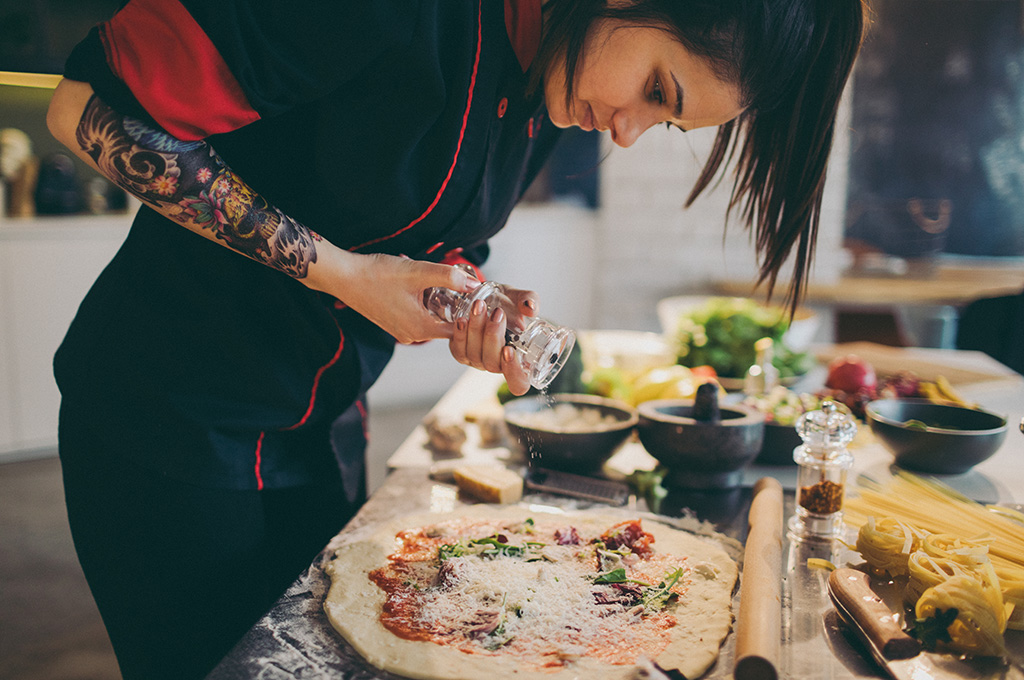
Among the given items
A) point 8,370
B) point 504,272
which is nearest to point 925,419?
point 504,272

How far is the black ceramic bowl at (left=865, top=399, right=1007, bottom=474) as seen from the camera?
1.24m

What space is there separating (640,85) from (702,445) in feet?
1.90

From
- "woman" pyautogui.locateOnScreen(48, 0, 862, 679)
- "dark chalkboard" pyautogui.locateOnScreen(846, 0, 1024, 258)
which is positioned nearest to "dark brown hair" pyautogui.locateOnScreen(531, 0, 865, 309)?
"woman" pyautogui.locateOnScreen(48, 0, 862, 679)

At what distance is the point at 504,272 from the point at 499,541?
150 inches

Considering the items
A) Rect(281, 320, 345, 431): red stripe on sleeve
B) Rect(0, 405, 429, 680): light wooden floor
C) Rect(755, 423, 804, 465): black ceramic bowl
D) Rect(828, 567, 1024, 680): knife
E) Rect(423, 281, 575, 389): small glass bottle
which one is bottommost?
Rect(0, 405, 429, 680): light wooden floor

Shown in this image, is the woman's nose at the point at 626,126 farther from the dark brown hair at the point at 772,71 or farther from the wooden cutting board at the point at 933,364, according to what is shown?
the wooden cutting board at the point at 933,364

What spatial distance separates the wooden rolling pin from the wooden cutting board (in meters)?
1.19

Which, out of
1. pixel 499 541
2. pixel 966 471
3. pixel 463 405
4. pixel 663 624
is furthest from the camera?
pixel 463 405

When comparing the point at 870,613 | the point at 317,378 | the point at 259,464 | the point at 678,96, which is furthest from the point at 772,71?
the point at 259,464

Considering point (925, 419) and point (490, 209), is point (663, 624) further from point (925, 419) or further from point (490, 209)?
point (925, 419)

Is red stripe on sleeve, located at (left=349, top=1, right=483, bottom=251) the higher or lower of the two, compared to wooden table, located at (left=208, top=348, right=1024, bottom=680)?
higher

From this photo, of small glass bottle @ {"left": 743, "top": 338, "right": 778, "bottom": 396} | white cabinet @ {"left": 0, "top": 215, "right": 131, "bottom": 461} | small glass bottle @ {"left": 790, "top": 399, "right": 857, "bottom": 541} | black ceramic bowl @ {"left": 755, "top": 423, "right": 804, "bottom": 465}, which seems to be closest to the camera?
small glass bottle @ {"left": 790, "top": 399, "right": 857, "bottom": 541}

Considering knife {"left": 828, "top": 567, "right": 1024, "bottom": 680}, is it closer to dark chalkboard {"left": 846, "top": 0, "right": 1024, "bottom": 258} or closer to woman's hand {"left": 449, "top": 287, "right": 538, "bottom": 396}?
woman's hand {"left": 449, "top": 287, "right": 538, "bottom": 396}

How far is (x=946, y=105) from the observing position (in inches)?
176
